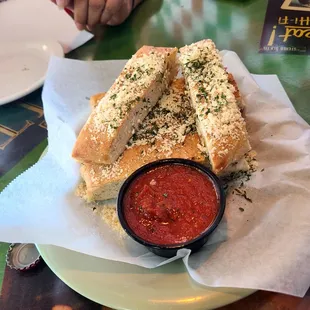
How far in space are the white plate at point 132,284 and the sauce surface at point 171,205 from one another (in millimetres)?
132

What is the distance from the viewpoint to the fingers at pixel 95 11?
8.59 ft

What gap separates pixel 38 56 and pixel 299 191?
1713mm

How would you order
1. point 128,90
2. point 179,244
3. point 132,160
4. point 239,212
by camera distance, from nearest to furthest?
point 179,244 → point 239,212 → point 132,160 → point 128,90

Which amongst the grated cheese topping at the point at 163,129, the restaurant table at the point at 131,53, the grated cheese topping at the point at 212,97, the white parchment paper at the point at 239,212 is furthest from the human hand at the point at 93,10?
the grated cheese topping at the point at 163,129

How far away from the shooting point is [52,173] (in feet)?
6.05

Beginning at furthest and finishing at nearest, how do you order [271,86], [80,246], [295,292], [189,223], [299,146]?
1. [271,86]
2. [299,146]
3. [80,246]
4. [189,223]
5. [295,292]

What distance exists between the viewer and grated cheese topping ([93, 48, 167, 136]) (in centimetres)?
176

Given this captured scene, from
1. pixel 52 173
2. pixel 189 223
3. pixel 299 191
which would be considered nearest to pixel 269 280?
pixel 189 223

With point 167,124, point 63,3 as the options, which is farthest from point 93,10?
point 167,124

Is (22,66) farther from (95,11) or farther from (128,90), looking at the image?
(128,90)

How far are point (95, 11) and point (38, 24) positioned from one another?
489 mm

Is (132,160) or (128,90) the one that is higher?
(128,90)

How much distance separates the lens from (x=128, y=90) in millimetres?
1843

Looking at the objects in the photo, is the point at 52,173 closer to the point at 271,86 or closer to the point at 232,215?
the point at 232,215
